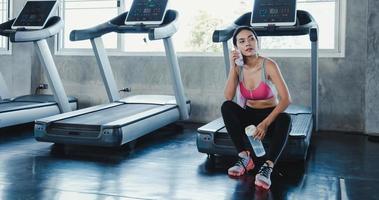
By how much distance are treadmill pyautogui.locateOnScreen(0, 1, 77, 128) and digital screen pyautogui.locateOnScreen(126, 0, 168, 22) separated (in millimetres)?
935

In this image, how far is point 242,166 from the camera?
9.86 ft

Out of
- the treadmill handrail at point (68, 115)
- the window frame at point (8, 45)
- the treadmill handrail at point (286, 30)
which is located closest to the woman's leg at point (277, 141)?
the treadmill handrail at point (286, 30)

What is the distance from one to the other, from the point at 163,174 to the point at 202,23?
3.00m

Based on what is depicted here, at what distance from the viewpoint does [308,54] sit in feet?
16.6

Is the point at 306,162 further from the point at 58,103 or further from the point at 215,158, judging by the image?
the point at 58,103

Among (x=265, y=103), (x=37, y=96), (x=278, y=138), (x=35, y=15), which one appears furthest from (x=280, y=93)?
(x=37, y=96)

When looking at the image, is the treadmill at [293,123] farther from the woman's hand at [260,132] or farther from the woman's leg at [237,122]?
the woman's hand at [260,132]

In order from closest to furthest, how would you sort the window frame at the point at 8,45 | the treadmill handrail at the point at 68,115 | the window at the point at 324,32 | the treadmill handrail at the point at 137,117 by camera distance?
the treadmill handrail at the point at 137,117 → the treadmill handrail at the point at 68,115 → the window at the point at 324,32 → the window frame at the point at 8,45

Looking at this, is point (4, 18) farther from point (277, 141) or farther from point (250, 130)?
point (277, 141)

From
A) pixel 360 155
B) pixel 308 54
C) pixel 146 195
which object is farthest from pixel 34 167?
pixel 308 54

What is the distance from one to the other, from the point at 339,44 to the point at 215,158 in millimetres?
2368

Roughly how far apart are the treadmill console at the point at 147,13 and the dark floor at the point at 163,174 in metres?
1.40

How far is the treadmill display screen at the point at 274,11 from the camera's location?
164 inches

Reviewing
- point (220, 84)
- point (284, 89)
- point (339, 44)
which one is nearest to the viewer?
point (284, 89)
